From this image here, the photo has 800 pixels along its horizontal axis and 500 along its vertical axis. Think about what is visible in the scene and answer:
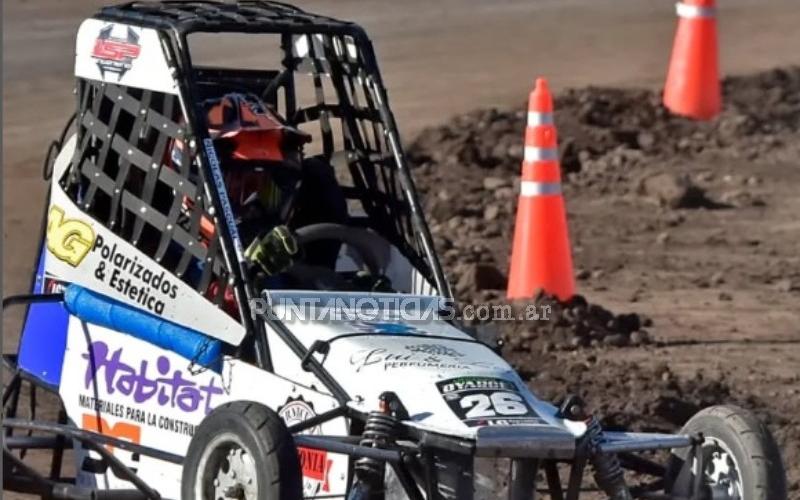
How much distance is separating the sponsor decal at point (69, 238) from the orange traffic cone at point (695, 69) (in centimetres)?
804

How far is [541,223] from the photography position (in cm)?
1127

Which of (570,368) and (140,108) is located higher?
(140,108)

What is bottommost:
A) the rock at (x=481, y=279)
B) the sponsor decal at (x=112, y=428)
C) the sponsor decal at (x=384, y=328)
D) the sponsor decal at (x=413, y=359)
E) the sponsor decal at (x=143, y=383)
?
the rock at (x=481, y=279)

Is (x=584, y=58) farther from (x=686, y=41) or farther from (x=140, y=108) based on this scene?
(x=140, y=108)

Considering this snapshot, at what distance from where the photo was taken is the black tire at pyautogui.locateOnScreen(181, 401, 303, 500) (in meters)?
6.53

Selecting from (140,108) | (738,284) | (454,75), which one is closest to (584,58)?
(454,75)

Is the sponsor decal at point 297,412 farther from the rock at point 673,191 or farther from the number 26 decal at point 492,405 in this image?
the rock at point 673,191

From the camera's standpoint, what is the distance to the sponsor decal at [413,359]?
23.6ft

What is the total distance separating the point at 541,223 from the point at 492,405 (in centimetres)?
436

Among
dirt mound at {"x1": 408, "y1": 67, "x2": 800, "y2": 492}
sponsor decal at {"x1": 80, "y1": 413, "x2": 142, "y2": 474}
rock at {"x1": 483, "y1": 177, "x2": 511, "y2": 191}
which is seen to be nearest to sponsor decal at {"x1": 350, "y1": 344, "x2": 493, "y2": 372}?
sponsor decal at {"x1": 80, "y1": 413, "x2": 142, "y2": 474}

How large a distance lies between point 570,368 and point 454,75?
7.21 meters

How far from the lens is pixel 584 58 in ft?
58.0

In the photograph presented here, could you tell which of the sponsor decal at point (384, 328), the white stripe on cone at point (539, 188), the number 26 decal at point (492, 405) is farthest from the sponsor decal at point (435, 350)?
the white stripe on cone at point (539, 188)

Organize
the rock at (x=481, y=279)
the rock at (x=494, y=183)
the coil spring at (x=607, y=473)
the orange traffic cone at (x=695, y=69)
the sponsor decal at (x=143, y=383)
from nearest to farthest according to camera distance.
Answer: the coil spring at (x=607, y=473), the sponsor decal at (x=143, y=383), the rock at (x=481, y=279), the rock at (x=494, y=183), the orange traffic cone at (x=695, y=69)
